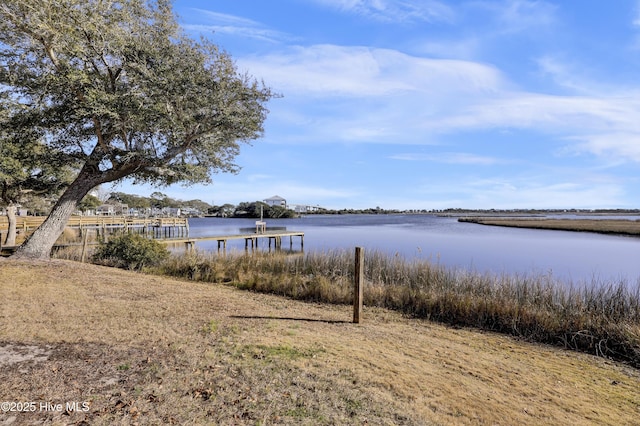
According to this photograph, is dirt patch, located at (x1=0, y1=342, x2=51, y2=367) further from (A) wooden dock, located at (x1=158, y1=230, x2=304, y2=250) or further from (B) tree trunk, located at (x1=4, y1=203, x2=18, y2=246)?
(B) tree trunk, located at (x1=4, y1=203, x2=18, y2=246)

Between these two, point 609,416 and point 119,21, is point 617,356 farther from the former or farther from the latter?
point 119,21

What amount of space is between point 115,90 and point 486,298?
12.2 meters

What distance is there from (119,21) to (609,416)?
1456 cm

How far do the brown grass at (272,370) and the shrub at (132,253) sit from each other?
689 centimetres

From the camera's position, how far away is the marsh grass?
7465 millimetres

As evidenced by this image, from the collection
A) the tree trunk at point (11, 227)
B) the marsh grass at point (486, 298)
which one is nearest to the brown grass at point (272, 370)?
the marsh grass at point (486, 298)

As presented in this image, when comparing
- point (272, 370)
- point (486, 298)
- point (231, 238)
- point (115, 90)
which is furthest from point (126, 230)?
point (272, 370)

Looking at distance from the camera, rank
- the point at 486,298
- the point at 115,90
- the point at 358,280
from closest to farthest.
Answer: the point at 358,280, the point at 486,298, the point at 115,90

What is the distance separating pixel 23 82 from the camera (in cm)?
1126

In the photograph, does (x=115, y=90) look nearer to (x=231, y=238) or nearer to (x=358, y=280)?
(x=358, y=280)

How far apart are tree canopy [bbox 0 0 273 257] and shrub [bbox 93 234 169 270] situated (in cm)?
263

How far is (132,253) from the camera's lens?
14.8m

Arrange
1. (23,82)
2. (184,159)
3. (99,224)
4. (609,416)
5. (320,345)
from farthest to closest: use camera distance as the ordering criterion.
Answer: (99,224) < (184,159) < (23,82) < (320,345) < (609,416)

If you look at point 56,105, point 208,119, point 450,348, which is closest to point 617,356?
point 450,348
